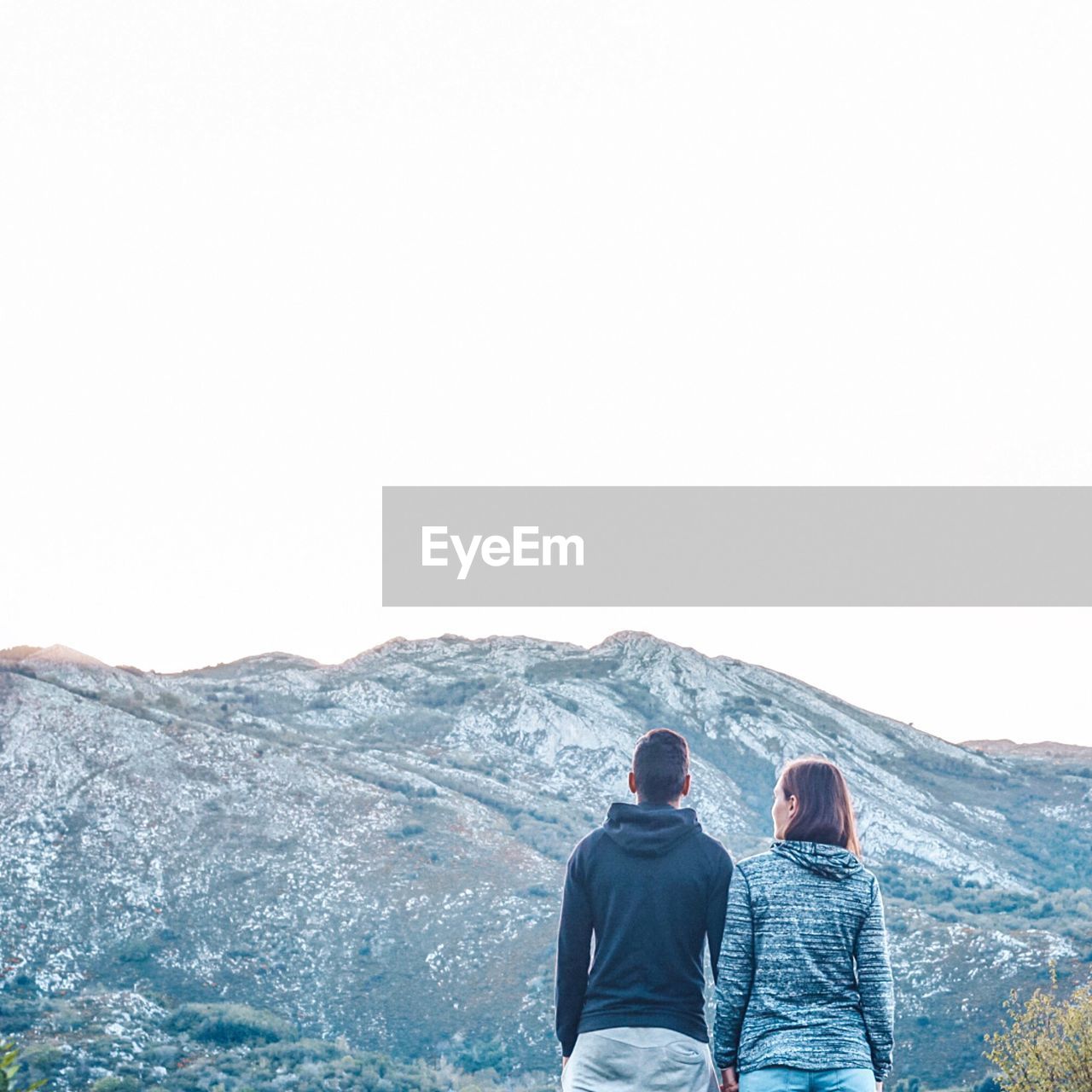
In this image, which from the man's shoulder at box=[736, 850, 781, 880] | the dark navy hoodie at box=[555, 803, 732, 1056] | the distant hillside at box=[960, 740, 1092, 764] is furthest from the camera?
the distant hillside at box=[960, 740, 1092, 764]

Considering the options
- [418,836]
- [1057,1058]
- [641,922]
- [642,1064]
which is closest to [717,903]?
[641,922]

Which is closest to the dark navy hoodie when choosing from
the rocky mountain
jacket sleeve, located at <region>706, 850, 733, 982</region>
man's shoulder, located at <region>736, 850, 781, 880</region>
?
jacket sleeve, located at <region>706, 850, 733, 982</region>

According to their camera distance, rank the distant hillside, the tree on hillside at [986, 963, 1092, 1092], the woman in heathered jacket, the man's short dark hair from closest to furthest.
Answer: the woman in heathered jacket
the man's short dark hair
the tree on hillside at [986, 963, 1092, 1092]
the distant hillside

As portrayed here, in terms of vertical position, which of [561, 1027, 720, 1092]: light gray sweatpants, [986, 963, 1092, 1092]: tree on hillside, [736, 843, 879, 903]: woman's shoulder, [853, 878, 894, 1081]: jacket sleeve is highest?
[736, 843, 879, 903]: woman's shoulder

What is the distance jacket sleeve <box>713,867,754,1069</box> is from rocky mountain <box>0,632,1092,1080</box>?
37.0 meters

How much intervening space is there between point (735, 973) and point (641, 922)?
534 millimetres

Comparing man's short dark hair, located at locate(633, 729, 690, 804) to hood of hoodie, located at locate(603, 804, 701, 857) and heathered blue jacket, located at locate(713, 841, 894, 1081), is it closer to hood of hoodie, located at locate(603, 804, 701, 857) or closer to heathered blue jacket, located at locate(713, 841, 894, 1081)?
hood of hoodie, located at locate(603, 804, 701, 857)

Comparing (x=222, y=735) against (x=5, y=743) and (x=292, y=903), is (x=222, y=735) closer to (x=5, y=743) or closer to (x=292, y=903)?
(x=5, y=743)

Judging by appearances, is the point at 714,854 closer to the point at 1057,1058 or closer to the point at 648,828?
the point at 648,828

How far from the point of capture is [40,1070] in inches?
1357

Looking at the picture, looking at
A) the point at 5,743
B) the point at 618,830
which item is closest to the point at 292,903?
the point at 5,743

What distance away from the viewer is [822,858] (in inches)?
227

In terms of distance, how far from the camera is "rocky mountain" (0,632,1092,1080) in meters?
44.8

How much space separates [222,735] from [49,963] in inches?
816
